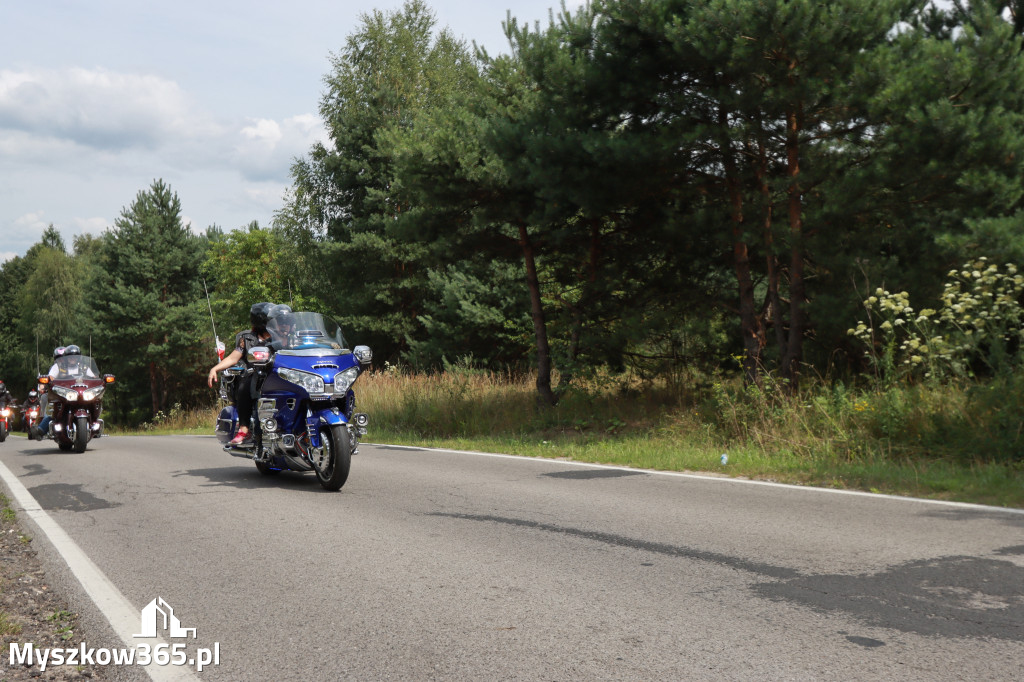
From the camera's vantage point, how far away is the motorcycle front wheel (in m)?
8.66

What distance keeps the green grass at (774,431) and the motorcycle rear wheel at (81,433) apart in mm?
5217

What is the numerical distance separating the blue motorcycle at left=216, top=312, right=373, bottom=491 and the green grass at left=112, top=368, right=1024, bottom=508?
3.82 m

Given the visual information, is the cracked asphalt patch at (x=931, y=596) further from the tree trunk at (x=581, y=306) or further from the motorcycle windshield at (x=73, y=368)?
the motorcycle windshield at (x=73, y=368)

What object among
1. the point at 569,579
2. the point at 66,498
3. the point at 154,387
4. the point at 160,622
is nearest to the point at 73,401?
the point at 66,498

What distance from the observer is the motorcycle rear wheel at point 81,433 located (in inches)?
599

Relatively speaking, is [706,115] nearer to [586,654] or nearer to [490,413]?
[490,413]

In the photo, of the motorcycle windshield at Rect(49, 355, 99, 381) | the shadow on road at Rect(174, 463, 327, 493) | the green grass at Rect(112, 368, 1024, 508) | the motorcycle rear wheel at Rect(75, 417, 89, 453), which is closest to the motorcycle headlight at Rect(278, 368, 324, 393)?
the shadow on road at Rect(174, 463, 327, 493)

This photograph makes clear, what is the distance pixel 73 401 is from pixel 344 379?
887cm

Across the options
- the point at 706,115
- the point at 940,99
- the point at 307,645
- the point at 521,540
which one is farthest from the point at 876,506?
the point at 706,115

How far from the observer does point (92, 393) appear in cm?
1549

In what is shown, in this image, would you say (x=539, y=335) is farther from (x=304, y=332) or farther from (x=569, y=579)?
(x=569, y=579)

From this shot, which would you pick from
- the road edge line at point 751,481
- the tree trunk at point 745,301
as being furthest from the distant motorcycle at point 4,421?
the tree trunk at point 745,301

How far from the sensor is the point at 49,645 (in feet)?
13.8

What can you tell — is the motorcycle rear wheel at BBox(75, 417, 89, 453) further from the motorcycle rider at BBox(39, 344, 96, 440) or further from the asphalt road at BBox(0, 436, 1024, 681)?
the asphalt road at BBox(0, 436, 1024, 681)
